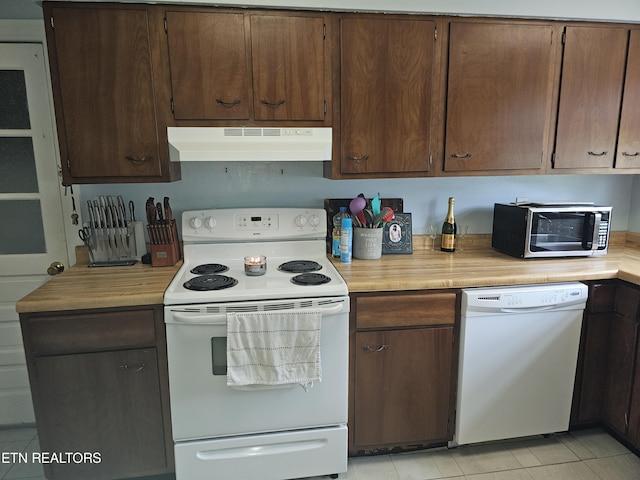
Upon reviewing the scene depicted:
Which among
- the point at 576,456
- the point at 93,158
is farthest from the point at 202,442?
the point at 576,456

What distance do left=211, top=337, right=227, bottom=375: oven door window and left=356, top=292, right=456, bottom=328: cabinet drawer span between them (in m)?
0.60

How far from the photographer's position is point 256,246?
87.2 inches

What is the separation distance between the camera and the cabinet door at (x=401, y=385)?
73.9 inches

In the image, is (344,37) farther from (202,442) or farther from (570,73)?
(202,442)

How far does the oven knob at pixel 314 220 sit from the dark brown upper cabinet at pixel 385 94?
1.05 feet

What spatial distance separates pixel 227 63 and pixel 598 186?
2.39 m

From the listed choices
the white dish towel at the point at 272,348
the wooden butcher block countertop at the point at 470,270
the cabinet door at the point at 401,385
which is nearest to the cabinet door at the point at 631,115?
the wooden butcher block countertop at the point at 470,270

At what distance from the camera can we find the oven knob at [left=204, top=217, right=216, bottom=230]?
7.02 ft

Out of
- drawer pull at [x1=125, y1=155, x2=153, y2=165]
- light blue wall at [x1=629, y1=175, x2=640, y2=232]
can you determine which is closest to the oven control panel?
drawer pull at [x1=125, y1=155, x2=153, y2=165]

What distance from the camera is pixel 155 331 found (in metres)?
1.70

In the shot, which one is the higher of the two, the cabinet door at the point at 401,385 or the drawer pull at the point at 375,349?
the drawer pull at the point at 375,349

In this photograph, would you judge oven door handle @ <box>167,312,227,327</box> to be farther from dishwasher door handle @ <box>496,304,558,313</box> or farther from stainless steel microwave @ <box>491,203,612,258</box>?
stainless steel microwave @ <box>491,203,612,258</box>

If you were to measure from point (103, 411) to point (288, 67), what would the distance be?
1738 mm

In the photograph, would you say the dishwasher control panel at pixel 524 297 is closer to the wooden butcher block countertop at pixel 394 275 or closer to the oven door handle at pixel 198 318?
the wooden butcher block countertop at pixel 394 275
